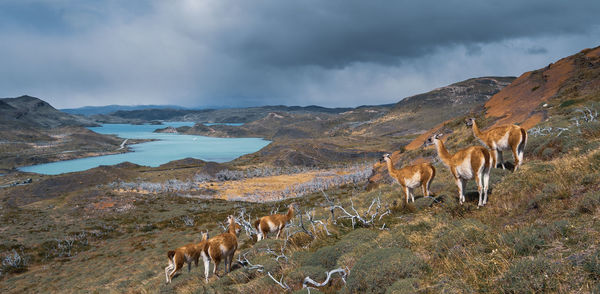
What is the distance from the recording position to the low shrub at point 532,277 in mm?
3586

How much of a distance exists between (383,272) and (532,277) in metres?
2.22

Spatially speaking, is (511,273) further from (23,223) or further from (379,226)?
(23,223)

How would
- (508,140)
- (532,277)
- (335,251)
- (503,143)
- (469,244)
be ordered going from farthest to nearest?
1. (503,143)
2. (508,140)
3. (335,251)
4. (469,244)
5. (532,277)

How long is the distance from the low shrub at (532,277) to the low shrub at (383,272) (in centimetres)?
146

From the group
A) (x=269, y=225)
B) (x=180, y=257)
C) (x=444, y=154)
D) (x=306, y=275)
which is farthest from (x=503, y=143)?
(x=180, y=257)

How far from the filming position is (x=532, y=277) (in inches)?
146

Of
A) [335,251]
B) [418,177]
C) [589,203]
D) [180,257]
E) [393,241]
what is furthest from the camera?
[180,257]

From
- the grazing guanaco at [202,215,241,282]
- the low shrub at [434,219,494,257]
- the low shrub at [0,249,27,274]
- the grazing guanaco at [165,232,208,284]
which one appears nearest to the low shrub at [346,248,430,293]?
the low shrub at [434,219,494,257]

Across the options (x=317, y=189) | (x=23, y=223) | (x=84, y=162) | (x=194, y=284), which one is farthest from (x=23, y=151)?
(x=194, y=284)

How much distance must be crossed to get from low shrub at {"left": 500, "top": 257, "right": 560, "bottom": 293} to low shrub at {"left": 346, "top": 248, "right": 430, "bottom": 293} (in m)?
1.46

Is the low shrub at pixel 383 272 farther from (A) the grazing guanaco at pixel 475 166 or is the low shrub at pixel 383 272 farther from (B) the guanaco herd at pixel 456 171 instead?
(B) the guanaco herd at pixel 456 171

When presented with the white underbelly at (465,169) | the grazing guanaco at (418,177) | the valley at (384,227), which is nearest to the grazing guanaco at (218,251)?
the valley at (384,227)

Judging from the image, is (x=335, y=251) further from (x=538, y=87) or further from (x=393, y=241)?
(x=538, y=87)

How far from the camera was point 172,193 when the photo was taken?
65.9 m
